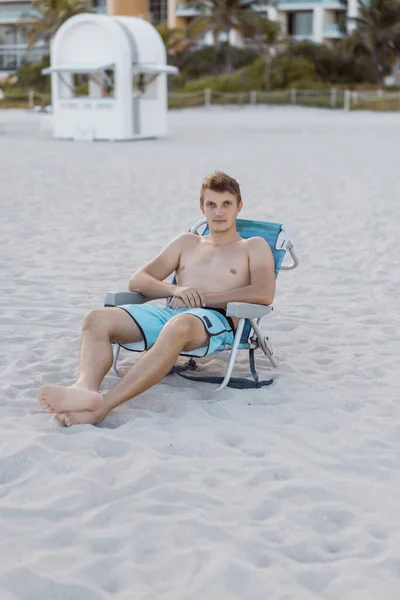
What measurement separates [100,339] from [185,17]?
54798mm

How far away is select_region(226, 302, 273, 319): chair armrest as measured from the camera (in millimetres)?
4164

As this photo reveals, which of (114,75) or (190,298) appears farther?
Answer: (114,75)

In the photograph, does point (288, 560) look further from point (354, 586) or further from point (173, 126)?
point (173, 126)

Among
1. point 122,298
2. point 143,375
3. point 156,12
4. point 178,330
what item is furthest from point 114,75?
point 156,12

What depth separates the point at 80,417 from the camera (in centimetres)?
374

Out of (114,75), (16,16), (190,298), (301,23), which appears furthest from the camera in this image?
(16,16)

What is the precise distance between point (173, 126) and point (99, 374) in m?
23.6

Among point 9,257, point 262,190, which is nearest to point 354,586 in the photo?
point 9,257

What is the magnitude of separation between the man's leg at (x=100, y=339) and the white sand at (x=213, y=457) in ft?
0.68

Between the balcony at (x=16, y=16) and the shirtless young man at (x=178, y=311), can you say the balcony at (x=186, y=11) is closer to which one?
the balcony at (x=16, y=16)

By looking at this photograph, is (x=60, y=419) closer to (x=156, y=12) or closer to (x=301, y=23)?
(x=301, y=23)

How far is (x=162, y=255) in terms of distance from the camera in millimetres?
4605

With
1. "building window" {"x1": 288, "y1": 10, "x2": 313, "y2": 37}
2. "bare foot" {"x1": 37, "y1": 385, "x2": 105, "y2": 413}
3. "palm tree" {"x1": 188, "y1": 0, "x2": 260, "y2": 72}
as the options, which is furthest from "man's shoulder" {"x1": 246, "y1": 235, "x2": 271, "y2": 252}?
"building window" {"x1": 288, "y1": 10, "x2": 313, "y2": 37}

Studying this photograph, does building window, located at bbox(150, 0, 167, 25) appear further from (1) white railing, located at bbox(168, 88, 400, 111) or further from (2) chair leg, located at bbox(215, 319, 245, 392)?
(2) chair leg, located at bbox(215, 319, 245, 392)
